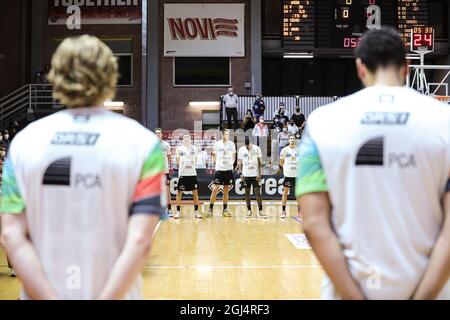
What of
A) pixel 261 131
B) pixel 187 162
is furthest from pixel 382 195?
pixel 261 131

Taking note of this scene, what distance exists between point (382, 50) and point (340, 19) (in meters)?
20.5

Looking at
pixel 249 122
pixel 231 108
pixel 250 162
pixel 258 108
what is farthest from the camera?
pixel 231 108

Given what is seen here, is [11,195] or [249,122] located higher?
[249,122]

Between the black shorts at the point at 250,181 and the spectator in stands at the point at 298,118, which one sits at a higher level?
the spectator in stands at the point at 298,118

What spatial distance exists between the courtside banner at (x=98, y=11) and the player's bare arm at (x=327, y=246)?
2542cm

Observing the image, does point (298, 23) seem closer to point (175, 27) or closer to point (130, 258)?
point (175, 27)

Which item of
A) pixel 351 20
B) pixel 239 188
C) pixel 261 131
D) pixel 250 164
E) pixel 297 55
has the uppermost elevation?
pixel 351 20

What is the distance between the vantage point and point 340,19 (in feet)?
69.9

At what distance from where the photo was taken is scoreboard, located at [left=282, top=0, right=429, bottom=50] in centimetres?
2119

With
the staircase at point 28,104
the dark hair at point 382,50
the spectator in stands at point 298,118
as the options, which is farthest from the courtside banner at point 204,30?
the dark hair at point 382,50

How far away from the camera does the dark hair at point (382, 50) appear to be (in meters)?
1.93

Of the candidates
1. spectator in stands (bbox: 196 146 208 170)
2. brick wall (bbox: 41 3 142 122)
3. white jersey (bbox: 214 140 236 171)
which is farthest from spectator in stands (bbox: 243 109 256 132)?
brick wall (bbox: 41 3 142 122)

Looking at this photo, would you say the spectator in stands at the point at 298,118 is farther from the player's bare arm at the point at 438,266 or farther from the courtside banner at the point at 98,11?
the player's bare arm at the point at 438,266

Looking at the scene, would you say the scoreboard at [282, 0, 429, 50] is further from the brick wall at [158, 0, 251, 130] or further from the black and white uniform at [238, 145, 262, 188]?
the black and white uniform at [238, 145, 262, 188]
